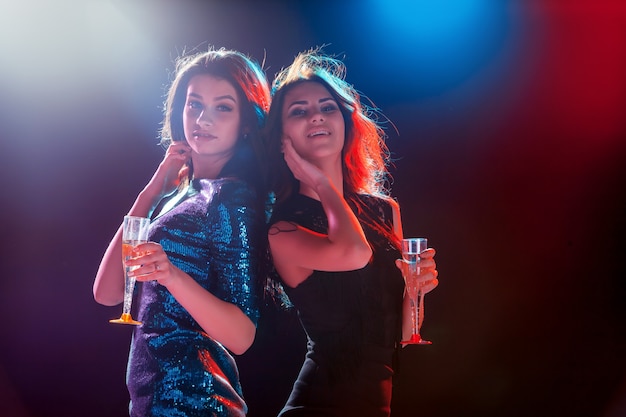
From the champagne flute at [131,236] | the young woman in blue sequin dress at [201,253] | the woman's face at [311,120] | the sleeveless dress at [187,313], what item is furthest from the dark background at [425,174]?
the champagne flute at [131,236]

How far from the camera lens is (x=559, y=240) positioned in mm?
3254

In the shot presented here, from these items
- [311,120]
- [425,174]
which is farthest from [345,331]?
[425,174]

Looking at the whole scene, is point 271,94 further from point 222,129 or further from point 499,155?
point 499,155

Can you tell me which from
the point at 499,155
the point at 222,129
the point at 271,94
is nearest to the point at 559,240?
the point at 499,155

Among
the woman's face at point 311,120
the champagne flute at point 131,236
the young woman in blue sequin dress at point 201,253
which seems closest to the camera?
the champagne flute at point 131,236

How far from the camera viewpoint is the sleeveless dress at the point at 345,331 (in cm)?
204

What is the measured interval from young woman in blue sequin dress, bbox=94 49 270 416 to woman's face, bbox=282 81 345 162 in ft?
0.38

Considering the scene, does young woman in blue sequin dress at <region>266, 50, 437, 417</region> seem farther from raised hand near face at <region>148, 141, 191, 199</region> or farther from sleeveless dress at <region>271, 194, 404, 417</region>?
raised hand near face at <region>148, 141, 191, 199</region>

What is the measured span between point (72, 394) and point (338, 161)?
1.61m

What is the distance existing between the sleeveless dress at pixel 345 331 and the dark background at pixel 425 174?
1.96 ft

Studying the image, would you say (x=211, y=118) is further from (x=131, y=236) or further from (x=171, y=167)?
(x=131, y=236)

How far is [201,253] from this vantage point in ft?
6.42

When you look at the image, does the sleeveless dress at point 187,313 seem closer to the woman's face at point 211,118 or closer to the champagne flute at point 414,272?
the woman's face at point 211,118

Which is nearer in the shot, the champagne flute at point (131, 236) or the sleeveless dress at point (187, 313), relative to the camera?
the champagne flute at point (131, 236)
